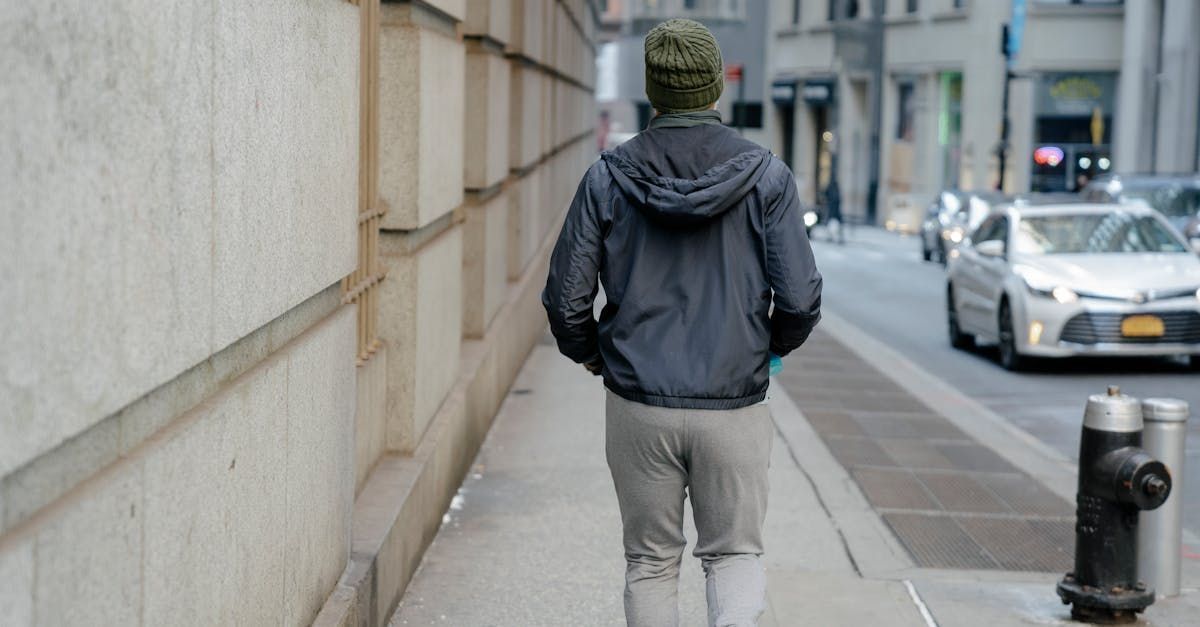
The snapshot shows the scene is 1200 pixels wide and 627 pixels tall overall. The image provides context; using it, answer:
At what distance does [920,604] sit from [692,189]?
2615mm

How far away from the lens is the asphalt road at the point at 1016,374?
12.2 meters

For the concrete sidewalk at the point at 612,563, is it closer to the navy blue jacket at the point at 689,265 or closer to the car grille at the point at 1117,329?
the navy blue jacket at the point at 689,265

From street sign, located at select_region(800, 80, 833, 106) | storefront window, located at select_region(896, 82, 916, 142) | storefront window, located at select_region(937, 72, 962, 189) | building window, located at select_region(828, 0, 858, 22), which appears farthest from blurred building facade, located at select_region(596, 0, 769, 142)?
storefront window, located at select_region(937, 72, 962, 189)

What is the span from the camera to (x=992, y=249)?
54.0 ft

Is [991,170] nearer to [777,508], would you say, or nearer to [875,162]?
[875,162]

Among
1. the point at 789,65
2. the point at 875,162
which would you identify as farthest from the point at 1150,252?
the point at 789,65

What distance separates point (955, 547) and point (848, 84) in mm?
47819

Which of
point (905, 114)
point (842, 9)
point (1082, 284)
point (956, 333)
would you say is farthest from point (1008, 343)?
point (842, 9)

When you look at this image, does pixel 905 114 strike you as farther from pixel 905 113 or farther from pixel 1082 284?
pixel 1082 284

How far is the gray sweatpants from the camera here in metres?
4.28

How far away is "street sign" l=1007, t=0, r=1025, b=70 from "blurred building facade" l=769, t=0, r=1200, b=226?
0.22 metres

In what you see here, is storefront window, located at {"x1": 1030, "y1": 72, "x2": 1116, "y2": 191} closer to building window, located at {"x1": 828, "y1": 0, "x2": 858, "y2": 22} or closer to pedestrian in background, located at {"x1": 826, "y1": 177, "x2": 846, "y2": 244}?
pedestrian in background, located at {"x1": 826, "y1": 177, "x2": 846, "y2": 244}

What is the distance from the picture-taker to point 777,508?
8047mm

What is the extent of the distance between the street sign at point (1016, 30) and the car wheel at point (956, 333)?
73.5 feet
